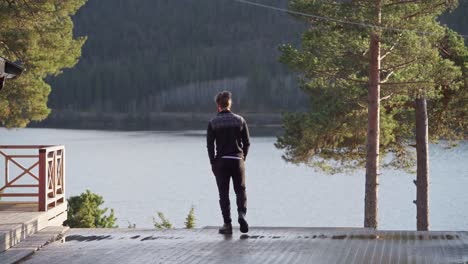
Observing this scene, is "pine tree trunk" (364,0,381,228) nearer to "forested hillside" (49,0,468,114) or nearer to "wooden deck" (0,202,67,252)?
"wooden deck" (0,202,67,252)

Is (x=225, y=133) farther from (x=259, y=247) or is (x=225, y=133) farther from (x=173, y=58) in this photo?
(x=173, y=58)

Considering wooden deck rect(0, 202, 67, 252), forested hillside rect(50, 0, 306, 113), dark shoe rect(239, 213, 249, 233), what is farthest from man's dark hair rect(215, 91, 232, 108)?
forested hillside rect(50, 0, 306, 113)

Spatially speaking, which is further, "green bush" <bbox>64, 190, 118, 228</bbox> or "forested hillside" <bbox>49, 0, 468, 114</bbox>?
"forested hillside" <bbox>49, 0, 468, 114</bbox>

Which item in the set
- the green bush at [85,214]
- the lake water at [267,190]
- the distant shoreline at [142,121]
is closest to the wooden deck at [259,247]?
the green bush at [85,214]

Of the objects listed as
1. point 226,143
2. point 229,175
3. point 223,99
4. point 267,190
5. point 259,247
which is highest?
point 223,99

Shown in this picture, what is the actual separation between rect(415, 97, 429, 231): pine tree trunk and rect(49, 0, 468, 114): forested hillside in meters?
119

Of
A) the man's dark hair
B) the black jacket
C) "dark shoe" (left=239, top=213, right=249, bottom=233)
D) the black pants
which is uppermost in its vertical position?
the man's dark hair

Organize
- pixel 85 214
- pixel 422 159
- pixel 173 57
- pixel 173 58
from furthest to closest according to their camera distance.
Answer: pixel 173 57 < pixel 173 58 < pixel 85 214 < pixel 422 159

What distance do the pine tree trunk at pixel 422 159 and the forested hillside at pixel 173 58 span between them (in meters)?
119

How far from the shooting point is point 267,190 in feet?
187

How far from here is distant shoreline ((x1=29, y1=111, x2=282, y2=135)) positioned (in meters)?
147

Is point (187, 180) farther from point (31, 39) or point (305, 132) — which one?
point (31, 39)

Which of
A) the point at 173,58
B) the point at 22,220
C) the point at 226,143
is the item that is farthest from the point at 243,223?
the point at 173,58

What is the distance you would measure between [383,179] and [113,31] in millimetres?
139886
